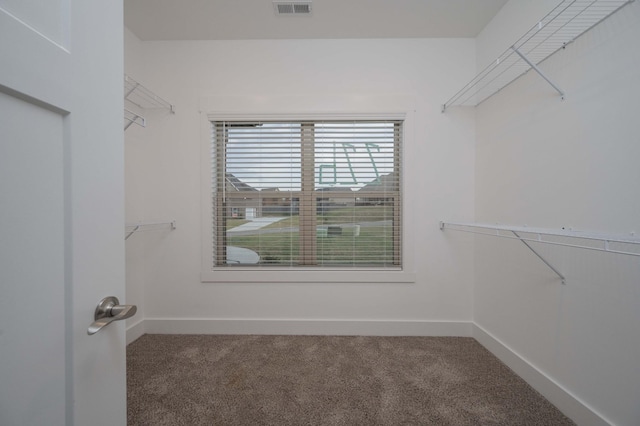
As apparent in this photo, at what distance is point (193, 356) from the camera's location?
5.77ft

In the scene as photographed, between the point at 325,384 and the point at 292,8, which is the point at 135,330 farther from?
the point at 292,8

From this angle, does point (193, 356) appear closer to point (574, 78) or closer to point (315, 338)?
point (315, 338)

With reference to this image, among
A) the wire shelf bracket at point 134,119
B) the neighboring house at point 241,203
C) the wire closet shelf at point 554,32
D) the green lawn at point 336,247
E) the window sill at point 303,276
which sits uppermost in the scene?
the wire closet shelf at point 554,32

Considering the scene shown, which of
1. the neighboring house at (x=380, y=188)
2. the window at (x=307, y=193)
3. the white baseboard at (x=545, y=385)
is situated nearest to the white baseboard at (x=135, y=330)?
the window at (x=307, y=193)

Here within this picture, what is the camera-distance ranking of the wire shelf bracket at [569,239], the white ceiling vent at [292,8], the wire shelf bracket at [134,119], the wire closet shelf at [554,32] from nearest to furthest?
the wire shelf bracket at [569,239] < the wire closet shelf at [554,32] < the wire shelf bracket at [134,119] < the white ceiling vent at [292,8]

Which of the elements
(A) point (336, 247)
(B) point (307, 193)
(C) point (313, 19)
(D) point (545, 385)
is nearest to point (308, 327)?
(A) point (336, 247)

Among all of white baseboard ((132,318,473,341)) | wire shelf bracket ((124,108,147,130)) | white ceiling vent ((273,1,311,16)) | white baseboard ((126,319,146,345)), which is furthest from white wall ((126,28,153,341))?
white ceiling vent ((273,1,311,16))

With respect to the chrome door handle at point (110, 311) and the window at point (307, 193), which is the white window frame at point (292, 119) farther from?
the chrome door handle at point (110, 311)

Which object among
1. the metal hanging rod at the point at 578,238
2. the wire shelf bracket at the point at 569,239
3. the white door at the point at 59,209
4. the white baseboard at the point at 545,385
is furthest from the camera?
the white baseboard at the point at 545,385

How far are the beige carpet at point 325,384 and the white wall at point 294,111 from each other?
20cm

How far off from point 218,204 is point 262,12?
5.07 feet

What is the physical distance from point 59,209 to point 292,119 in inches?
70.1

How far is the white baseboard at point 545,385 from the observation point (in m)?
1.20

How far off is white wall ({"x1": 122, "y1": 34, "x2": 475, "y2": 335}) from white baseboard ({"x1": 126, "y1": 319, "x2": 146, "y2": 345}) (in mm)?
70
